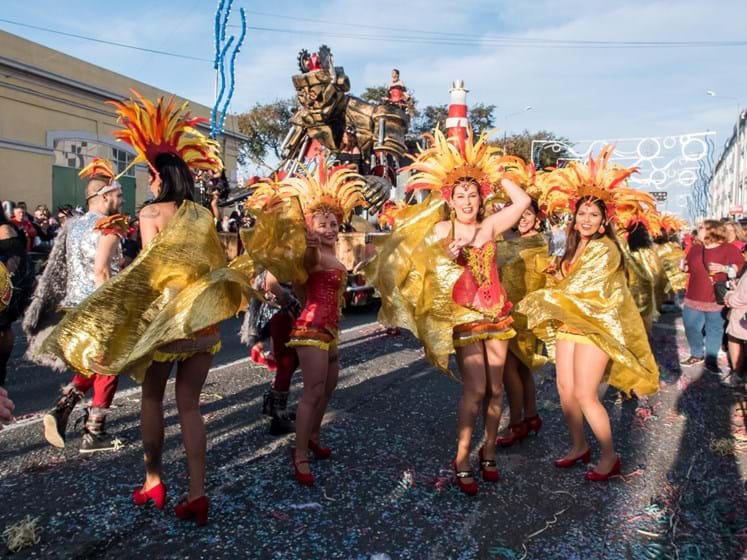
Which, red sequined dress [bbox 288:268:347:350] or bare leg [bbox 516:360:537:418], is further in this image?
bare leg [bbox 516:360:537:418]

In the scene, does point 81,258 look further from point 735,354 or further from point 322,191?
point 735,354

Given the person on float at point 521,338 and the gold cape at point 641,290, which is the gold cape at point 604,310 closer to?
the person on float at point 521,338

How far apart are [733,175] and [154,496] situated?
46.4m

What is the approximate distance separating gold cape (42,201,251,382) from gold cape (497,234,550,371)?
79.7 inches

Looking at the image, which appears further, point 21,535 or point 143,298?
point 143,298

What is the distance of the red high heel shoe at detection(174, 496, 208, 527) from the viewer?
9.79 ft

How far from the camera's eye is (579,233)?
3871mm

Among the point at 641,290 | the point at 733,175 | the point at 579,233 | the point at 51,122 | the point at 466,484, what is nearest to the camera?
the point at 466,484

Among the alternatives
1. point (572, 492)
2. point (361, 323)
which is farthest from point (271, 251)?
point (361, 323)

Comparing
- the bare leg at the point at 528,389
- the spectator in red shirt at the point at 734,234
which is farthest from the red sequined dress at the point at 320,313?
the spectator in red shirt at the point at 734,234

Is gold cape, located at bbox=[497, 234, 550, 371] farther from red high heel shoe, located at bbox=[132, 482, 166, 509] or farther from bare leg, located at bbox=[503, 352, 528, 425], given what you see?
red high heel shoe, located at bbox=[132, 482, 166, 509]

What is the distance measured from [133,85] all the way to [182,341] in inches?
881

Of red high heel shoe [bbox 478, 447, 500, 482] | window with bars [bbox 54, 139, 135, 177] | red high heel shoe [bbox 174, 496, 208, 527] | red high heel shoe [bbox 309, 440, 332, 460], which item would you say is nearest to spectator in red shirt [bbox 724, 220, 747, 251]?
red high heel shoe [bbox 478, 447, 500, 482]

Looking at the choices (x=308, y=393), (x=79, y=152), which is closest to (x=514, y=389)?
(x=308, y=393)
